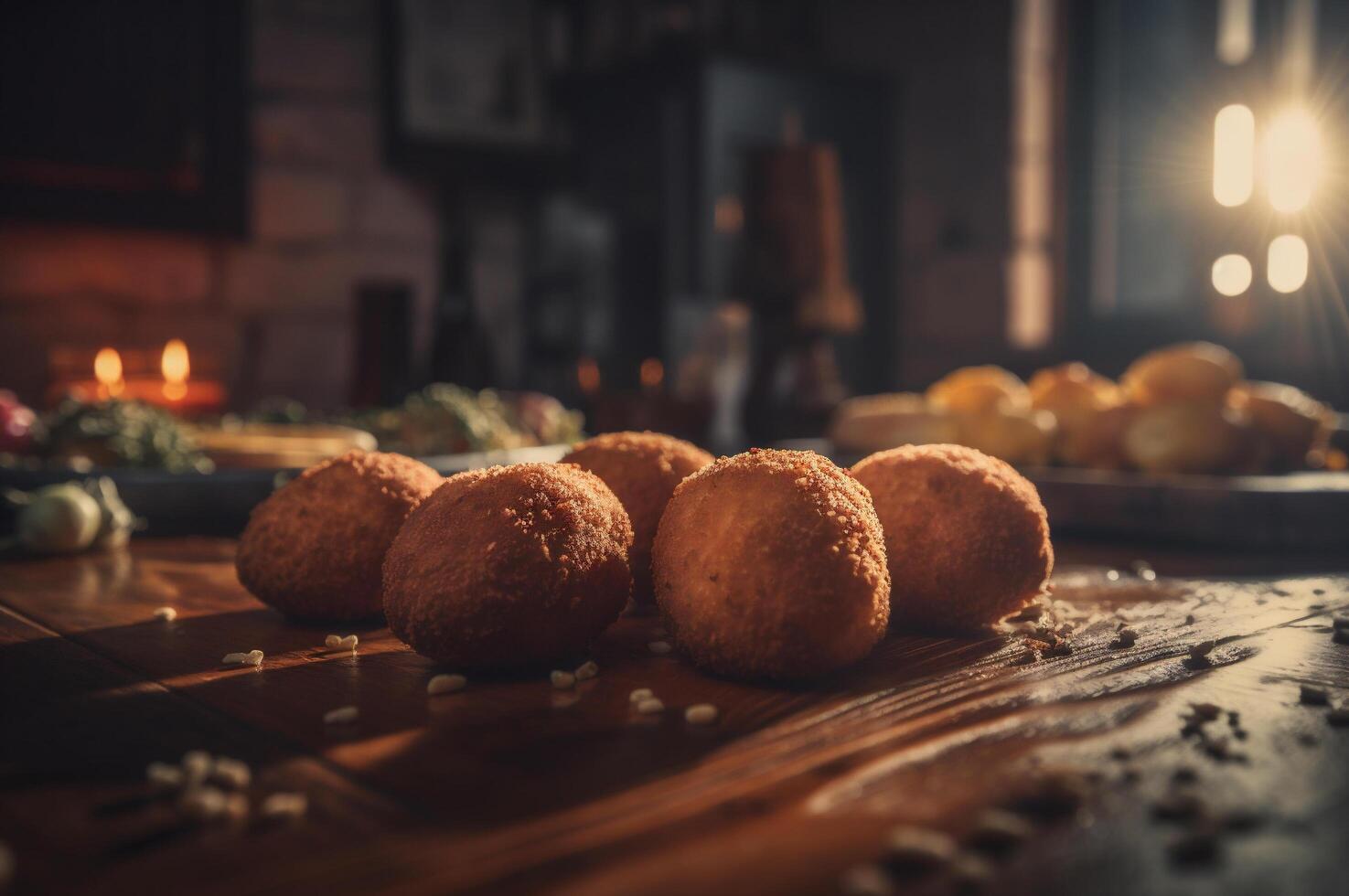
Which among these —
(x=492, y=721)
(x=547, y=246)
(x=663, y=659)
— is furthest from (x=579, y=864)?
(x=547, y=246)

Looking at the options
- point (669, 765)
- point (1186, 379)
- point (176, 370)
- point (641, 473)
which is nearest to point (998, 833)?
point (669, 765)

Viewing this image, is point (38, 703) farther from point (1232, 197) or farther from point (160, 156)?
point (1232, 197)

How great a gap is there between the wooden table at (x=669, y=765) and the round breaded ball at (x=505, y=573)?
3 cm

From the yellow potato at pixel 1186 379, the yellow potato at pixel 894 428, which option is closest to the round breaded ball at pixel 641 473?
the yellow potato at pixel 894 428

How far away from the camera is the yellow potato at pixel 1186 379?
1637 millimetres

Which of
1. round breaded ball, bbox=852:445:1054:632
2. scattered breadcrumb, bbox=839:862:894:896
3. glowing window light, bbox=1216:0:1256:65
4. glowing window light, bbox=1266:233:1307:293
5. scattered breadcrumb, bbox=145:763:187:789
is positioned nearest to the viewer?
scattered breadcrumb, bbox=839:862:894:896

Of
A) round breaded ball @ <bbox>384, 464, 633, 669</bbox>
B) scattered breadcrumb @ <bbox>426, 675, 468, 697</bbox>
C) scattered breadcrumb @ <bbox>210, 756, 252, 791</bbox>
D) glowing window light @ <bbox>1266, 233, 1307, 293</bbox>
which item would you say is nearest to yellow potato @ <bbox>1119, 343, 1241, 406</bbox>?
round breaded ball @ <bbox>384, 464, 633, 669</bbox>

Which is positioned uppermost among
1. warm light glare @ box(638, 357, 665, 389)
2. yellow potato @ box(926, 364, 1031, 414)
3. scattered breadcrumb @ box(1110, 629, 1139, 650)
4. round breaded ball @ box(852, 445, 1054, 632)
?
warm light glare @ box(638, 357, 665, 389)

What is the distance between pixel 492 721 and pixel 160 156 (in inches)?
131

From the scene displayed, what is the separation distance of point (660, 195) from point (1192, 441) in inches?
112

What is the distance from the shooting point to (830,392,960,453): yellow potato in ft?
5.56

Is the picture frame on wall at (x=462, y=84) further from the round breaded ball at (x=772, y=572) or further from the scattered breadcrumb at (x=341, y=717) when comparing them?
the scattered breadcrumb at (x=341, y=717)

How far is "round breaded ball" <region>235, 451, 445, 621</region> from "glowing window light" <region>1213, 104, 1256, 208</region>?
331cm

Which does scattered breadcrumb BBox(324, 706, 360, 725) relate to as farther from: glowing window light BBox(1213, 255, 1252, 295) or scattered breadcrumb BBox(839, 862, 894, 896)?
glowing window light BBox(1213, 255, 1252, 295)
